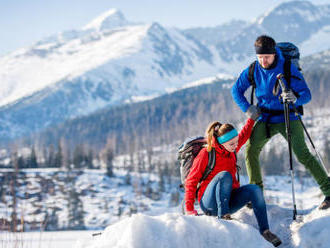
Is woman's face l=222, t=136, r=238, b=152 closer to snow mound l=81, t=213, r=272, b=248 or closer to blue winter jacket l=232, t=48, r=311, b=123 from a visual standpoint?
blue winter jacket l=232, t=48, r=311, b=123

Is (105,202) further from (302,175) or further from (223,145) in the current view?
(223,145)

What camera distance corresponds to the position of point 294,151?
23.9 ft

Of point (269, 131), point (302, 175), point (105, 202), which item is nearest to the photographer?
point (269, 131)

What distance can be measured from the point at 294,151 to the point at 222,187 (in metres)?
1.71

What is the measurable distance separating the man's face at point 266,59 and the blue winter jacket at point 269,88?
11 centimetres

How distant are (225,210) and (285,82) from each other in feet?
8.23

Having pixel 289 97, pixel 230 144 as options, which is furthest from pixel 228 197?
pixel 289 97

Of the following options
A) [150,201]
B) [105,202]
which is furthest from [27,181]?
[150,201]

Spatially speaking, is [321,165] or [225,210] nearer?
[225,210]

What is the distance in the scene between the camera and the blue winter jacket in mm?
7289

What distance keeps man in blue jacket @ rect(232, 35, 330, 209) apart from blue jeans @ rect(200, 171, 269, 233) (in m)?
1.22

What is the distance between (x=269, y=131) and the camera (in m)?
7.56

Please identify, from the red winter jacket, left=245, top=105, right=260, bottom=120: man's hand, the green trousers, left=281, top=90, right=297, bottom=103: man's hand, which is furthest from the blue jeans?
left=281, top=90, right=297, bottom=103: man's hand

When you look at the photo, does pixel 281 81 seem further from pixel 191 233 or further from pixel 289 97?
pixel 191 233
